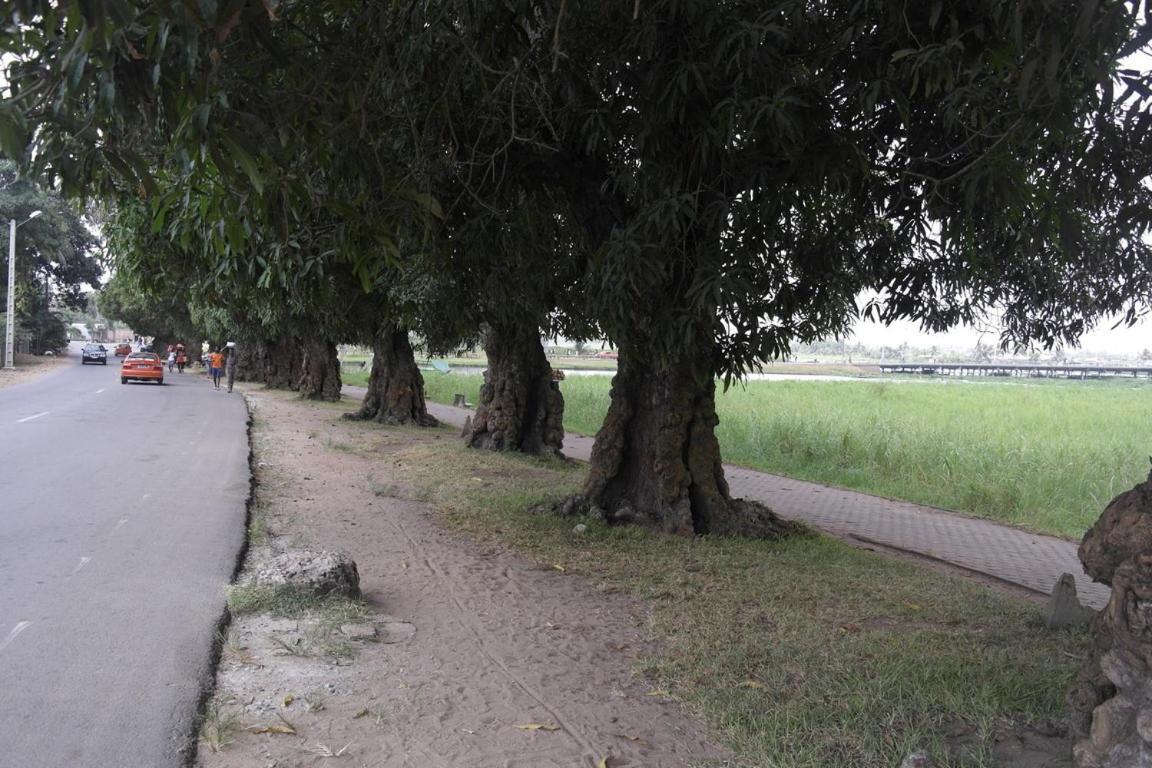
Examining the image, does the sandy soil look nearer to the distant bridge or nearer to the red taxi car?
the red taxi car

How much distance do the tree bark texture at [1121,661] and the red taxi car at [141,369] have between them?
33.9 meters

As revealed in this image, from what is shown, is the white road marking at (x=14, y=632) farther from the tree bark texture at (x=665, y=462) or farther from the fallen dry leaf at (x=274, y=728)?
the tree bark texture at (x=665, y=462)

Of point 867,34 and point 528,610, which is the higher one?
point 867,34

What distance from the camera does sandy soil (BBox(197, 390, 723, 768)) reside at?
12.5 ft

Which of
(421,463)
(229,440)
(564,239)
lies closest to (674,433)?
(564,239)

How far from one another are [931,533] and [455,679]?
787 centimetres

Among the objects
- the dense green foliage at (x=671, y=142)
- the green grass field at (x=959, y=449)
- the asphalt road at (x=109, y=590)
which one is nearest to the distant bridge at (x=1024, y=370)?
the green grass field at (x=959, y=449)

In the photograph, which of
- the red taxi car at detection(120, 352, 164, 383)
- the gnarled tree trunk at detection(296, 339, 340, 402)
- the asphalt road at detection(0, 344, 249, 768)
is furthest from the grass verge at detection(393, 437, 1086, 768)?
the red taxi car at detection(120, 352, 164, 383)

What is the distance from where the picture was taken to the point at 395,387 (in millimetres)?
20406

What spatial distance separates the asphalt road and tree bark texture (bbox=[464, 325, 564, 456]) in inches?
171

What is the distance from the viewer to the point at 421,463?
44.6 feet

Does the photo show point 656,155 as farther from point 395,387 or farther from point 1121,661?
point 395,387

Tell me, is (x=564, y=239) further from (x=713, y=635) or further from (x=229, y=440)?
(x=229, y=440)

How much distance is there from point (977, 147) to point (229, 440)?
13264 millimetres
